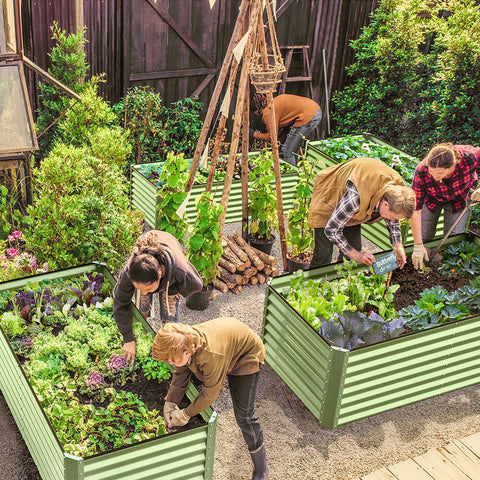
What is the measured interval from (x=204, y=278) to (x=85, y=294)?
1164 millimetres

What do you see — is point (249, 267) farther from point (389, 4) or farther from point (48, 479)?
point (389, 4)

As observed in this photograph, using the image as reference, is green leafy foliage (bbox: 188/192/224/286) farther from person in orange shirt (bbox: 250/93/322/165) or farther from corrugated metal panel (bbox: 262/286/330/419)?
person in orange shirt (bbox: 250/93/322/165)

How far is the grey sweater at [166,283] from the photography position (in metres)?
4.10

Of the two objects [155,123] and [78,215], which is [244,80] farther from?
[155,123]

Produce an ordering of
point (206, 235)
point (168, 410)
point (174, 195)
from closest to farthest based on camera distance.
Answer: point (168, 410), point (206, 235), point (174, 195)

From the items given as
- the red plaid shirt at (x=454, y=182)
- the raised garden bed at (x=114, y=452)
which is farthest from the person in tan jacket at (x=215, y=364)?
the red plaid shirt at (x=454, y=182)

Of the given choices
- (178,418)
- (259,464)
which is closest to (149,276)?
(178,418)

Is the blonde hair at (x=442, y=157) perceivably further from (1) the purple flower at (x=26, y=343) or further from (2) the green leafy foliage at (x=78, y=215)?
(1) the purple flower at (x=26, y=343)

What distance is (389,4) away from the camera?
30.6 feet

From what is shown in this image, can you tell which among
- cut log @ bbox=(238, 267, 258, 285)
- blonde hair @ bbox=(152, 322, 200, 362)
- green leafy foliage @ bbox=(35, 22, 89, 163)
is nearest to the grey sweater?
blonde hair @ bbox=(152, 322, 200, 362)

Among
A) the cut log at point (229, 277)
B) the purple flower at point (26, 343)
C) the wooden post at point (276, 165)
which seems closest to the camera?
the purple flower at point (26, 343)

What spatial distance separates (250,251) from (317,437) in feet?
7.70

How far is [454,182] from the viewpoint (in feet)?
19.4

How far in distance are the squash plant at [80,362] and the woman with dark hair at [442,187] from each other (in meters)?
2.72
